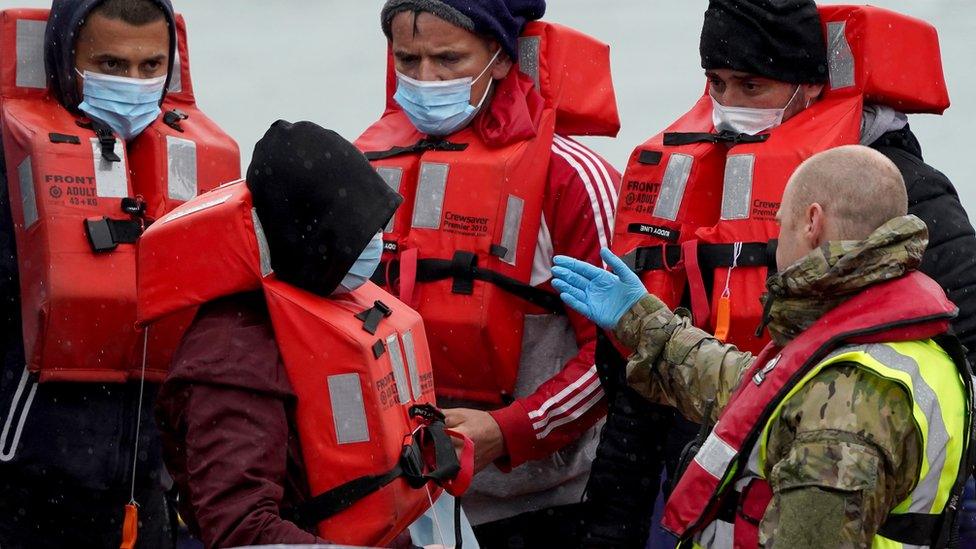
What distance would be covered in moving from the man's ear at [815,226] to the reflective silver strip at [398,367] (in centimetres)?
107

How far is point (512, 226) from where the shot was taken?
445cm

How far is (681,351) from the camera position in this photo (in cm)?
367

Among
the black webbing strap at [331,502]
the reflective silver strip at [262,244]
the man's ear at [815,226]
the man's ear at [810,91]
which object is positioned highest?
the man's ear at [815,226]

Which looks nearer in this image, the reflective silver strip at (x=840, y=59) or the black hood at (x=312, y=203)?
the black hood at (x=312, y=203)

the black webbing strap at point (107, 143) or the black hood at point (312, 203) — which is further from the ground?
the black hood at point (312, 203)

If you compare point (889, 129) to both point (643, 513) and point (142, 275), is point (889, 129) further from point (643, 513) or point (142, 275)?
point (142, 275)

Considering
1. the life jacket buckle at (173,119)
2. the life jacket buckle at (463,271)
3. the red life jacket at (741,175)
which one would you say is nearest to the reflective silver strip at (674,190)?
the red life jacket at (741,175)

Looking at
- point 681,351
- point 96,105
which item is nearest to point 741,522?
point 681,351

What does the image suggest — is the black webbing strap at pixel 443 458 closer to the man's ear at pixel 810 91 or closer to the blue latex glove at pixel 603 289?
the blue latex glove at pixel 603 289

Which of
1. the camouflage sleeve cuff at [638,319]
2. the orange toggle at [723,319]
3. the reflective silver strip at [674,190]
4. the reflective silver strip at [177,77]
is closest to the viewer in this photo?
the camouflage sleeve cuff at [638,319]

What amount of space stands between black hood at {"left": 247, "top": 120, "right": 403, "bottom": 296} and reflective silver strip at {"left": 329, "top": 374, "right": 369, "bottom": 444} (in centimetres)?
Result: 25

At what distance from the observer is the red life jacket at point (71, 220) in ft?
14.6

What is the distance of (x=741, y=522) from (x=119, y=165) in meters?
2.62

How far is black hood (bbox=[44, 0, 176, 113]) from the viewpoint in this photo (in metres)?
4.67
